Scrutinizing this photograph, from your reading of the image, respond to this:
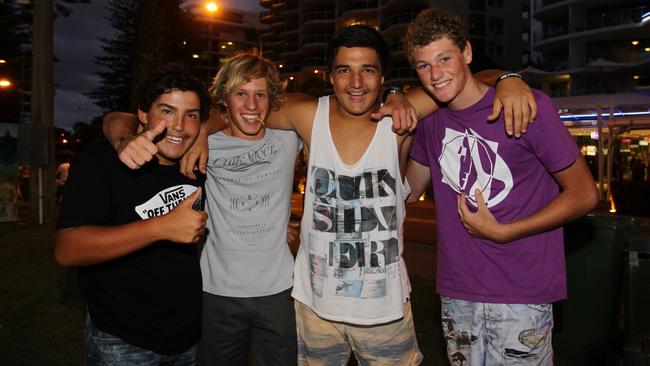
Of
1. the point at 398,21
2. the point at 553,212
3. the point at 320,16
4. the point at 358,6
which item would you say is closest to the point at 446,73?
the point at 553,212

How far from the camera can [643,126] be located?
659 inches

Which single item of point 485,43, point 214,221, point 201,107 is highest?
point 485,43

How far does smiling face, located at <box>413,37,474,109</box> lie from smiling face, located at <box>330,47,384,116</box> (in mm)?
292

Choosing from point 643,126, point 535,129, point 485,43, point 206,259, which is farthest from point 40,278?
point 485,43

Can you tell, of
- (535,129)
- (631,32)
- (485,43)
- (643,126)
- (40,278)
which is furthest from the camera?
(485,43)

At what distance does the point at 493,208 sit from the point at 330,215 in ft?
2.90

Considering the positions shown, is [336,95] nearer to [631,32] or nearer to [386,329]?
[386,329]

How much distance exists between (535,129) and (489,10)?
61041mm

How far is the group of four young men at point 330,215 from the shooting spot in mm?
2383

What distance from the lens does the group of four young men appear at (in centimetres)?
238

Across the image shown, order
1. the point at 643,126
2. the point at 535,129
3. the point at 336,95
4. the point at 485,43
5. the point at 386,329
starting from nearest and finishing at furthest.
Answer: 1. the point at 535,129
2. the point at 386,329
3. the point at 336,95
4. the point at 643,126
5. the point at 485,43

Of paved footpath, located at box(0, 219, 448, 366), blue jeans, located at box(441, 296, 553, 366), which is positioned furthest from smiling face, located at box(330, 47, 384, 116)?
paved footpath, located at box(0, 219, 448, 366)

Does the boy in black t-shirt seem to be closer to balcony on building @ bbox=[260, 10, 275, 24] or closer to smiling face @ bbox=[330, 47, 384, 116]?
smiling face @ bbox=[330, 47, 384, 116]

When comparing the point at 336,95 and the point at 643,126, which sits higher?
the point at 643,126
